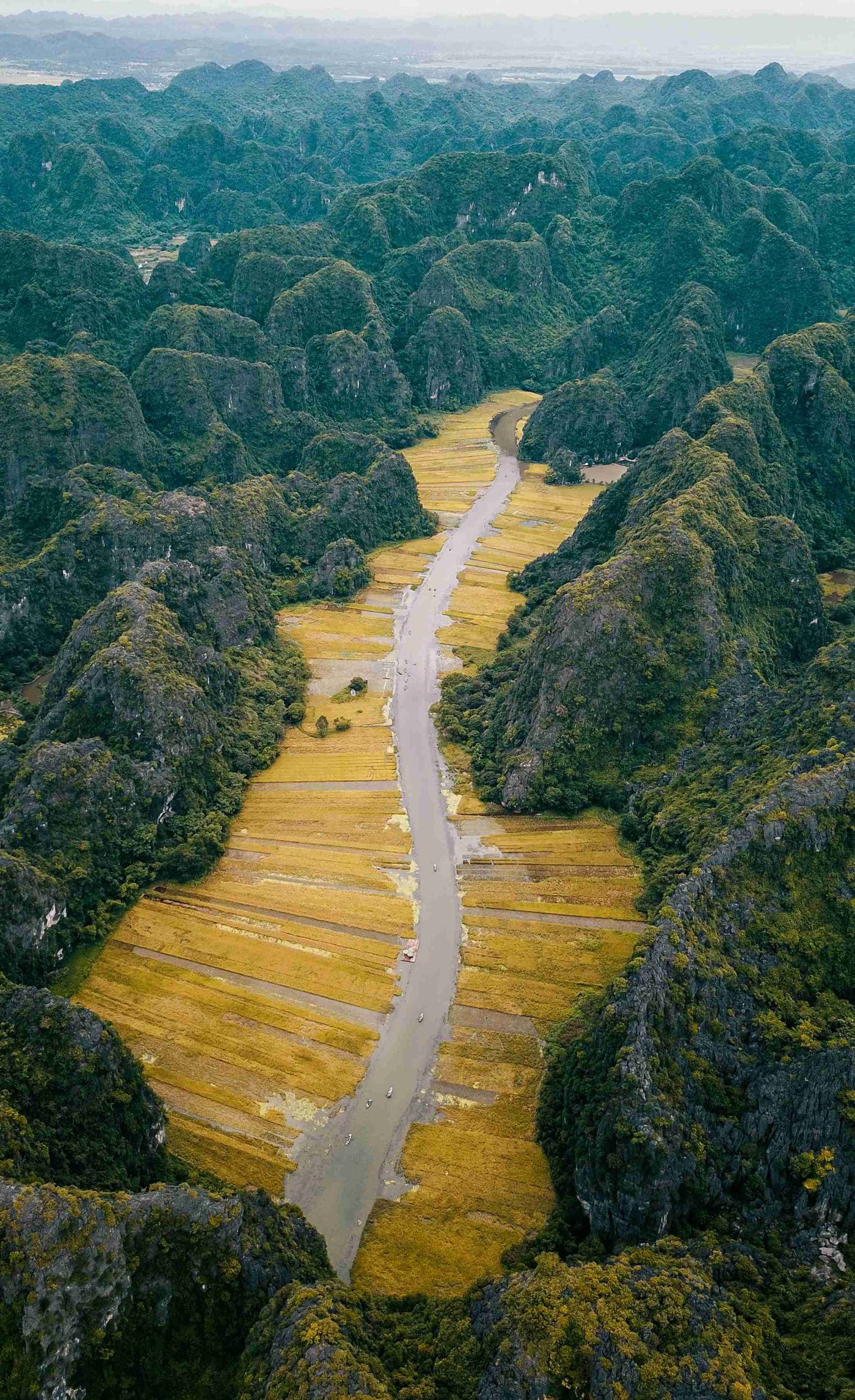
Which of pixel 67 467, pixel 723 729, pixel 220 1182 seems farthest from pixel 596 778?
pixel 67 467

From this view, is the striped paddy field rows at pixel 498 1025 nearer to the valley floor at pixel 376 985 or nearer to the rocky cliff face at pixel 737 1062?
the valley floor at pixel 376 985

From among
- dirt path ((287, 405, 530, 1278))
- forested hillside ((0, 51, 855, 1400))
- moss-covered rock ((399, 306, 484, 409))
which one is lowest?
dirt path ((287, 405, 530, 1278))

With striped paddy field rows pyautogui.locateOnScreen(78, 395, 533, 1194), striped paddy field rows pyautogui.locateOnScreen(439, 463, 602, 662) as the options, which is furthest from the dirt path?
striped paddy field rows pyautogui.locateOnScreen(439, 463, 602, 662)

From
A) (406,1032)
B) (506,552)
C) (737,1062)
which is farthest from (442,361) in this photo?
(737,1062)

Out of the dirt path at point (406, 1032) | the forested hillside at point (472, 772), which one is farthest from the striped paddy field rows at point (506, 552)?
the dirt path at point (406, 1032)

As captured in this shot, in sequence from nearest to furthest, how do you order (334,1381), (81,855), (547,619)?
(334,1381), (81,855), (547,619)

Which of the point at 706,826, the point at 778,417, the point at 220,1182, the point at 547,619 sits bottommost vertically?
the point at 220,1182

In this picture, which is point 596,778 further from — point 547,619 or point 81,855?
point 81,855

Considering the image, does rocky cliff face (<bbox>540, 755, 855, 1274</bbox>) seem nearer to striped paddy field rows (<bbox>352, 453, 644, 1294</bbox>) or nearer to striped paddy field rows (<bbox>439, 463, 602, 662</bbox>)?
striped paddy field rows (<bbox>352, 453, 644, 1294</bbox>)
